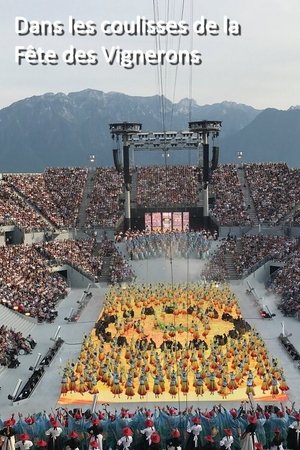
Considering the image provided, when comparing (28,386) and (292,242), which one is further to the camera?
(292,242)

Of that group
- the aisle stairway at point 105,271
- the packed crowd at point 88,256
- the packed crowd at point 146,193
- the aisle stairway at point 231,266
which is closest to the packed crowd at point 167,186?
the packed crowd at point 146,193

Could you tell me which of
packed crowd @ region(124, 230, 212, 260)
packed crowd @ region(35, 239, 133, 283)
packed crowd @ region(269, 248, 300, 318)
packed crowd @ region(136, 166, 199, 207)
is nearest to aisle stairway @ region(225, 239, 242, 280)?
packed crowd @ region(124, 230, 212, 260)

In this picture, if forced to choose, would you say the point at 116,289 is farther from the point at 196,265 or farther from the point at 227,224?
the point at 227,224

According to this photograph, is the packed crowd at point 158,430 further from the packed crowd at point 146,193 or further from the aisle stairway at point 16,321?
the packed crowd at point 146,193

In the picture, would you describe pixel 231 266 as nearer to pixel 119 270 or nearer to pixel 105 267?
pixel 119 270

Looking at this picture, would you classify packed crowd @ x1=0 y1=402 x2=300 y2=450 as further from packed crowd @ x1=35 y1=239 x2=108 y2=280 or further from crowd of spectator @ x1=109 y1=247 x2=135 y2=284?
packed crowd @ x1=35 y1=239 x2=108 y2=280

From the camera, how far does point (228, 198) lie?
163 feet

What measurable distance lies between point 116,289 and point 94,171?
2279 cm

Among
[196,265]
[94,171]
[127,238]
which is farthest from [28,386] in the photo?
[94,171]

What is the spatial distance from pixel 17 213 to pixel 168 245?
11185 mm

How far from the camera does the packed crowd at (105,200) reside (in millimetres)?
47969

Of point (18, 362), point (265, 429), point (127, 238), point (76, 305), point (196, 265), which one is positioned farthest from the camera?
point (127, 238)

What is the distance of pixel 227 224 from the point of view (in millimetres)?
45938

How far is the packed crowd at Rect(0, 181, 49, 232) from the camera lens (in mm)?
43531
